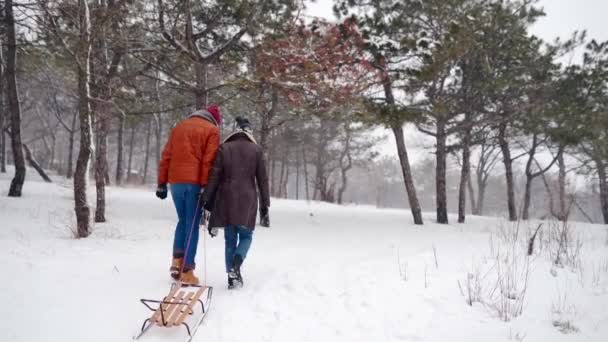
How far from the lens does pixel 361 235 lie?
8.14m

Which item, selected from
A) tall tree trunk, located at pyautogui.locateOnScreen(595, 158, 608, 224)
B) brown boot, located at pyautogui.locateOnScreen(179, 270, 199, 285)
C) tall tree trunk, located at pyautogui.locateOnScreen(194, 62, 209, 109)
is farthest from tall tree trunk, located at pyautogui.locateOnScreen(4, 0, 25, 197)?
tall tree trunk, located at pyautogui.locateOnScreen(595, 158, 608, 224)

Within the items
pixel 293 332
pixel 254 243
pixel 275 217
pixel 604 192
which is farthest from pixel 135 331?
pixel 604 192

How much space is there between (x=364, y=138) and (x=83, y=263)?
81.0ft

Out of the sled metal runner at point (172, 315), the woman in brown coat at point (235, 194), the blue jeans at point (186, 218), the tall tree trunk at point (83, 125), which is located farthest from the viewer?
the tall tree trunk at point (83, 125)

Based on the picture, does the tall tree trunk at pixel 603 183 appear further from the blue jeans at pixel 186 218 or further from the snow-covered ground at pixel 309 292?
the blue jeans at pixel 186 218

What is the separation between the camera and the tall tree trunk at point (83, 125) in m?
5.72

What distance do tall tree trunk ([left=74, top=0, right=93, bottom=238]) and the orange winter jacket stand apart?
9.27 feet

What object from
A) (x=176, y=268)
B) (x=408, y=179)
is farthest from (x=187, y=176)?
(x=408, y=179)

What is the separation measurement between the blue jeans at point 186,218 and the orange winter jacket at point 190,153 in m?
0.09

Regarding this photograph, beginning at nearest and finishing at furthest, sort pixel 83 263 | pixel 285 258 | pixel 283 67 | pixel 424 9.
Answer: pixel 83 263 < pixel 285 258 < pixel 283 67 < pixel 424 9

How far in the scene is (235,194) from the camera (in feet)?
12.3

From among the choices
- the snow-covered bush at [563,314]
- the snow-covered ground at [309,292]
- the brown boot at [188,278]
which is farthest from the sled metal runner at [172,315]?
the snow-covered bush at [563,314]

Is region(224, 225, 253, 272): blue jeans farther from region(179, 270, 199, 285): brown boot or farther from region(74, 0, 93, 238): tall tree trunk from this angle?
region(74, 0, 93, 238): tall tree trunk

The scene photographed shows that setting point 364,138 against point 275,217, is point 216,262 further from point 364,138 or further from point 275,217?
point 364,138
